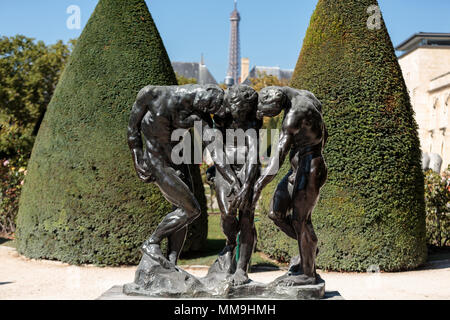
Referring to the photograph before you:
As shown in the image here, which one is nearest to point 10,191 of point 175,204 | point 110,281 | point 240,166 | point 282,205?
point 110,281

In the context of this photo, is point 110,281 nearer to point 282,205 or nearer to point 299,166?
point 282,205

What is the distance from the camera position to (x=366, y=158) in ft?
24.1

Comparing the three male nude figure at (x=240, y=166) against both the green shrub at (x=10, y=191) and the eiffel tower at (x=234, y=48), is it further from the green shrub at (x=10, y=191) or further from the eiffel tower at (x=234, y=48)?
the eiffel tower at (x=234, y=48)

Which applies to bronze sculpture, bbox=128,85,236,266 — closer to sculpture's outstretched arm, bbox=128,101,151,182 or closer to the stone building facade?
sculpture's outstretched arm, bbox=128,101,151,182

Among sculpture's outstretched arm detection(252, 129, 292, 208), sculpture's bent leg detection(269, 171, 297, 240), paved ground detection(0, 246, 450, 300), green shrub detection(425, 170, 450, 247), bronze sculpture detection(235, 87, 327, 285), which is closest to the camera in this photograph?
sculpture's outstretched arm detection(252, 129, 292, 208)

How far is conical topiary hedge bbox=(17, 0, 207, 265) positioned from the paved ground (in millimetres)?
337

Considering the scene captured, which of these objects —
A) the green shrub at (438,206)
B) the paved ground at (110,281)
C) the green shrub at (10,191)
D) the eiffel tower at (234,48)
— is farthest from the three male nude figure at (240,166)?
the eiffel tower at (234,48)

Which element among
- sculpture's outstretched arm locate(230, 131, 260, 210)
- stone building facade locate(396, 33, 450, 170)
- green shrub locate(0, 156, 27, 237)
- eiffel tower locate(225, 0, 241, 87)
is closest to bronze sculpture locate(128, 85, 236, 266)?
sculpture's outstretched arm locate(230, 131, 260, 210)

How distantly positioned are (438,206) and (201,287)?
645 centimetres

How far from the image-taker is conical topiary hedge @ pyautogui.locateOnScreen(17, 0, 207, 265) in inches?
297

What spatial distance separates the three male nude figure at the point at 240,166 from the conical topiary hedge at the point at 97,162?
2.90 m

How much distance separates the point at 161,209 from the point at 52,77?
735 inches

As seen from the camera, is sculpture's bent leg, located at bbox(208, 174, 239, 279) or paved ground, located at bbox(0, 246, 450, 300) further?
paved ground, located at bbox(0, 246, 450, 300)

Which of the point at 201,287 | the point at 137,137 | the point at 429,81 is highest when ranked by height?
the point at 429,81
